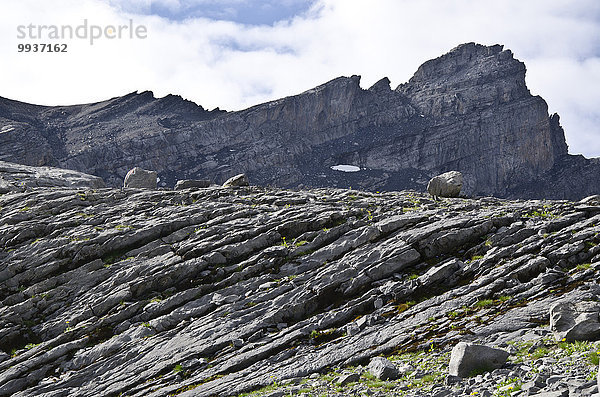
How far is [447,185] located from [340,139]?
152m

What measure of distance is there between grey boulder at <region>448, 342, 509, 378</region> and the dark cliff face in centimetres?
15194

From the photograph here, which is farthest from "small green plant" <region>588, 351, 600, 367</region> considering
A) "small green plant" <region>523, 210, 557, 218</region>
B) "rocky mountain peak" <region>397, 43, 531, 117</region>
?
"rocky mountain peak" <region>397, 43, 531, 117</region>

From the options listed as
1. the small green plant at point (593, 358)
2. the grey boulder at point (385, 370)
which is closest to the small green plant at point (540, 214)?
the small green plant at point (593, 358)

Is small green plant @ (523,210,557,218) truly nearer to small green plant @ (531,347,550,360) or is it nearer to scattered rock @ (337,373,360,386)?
small green plant @ (531,347,550,360)

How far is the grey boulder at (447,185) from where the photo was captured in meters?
48.8

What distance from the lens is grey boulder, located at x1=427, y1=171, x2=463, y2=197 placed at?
4878 centimetres

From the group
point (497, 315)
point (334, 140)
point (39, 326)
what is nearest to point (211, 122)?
point (334, 140)

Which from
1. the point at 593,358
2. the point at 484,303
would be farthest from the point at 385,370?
the point at 484,303

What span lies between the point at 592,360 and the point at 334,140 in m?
187

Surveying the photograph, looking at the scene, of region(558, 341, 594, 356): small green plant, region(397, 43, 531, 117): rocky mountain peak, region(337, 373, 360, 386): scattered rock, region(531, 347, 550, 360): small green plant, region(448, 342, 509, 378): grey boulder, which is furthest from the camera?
region(397, 43, 531, 117): rocky mountain peak

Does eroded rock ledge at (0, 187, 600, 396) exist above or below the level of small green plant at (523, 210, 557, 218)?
below

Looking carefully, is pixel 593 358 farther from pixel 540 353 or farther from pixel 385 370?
pixel 385 370

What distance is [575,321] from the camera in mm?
18203

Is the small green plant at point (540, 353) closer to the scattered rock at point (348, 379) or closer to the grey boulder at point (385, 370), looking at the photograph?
the grey boulder at point (385, 370)
